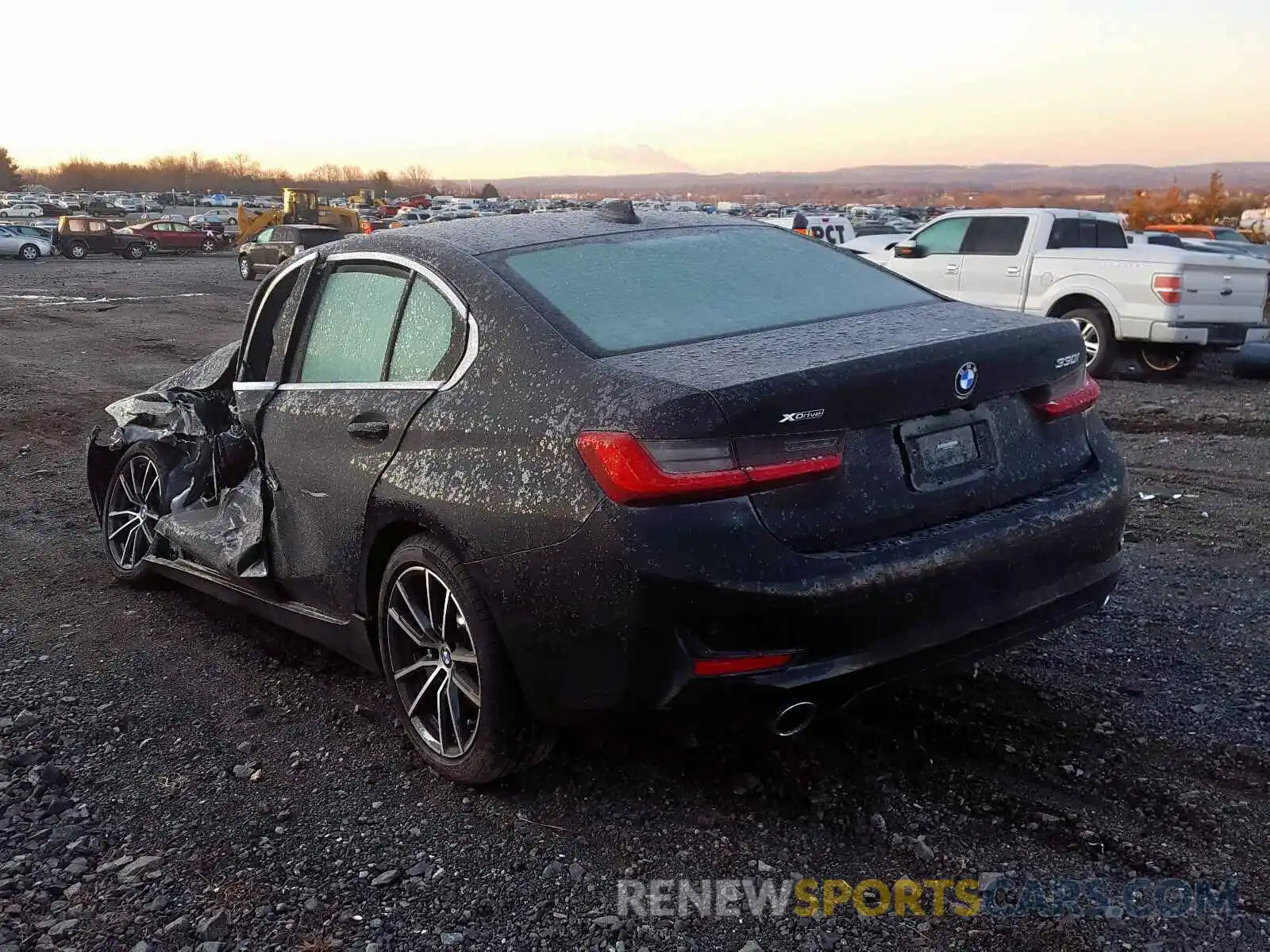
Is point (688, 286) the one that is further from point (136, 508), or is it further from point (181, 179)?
point (181, 179)

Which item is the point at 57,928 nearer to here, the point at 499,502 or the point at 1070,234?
the point at 499,502

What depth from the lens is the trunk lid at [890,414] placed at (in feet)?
9.39

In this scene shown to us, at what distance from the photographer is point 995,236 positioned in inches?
519

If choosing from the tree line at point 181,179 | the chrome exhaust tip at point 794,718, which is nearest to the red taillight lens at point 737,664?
the chrome exhaust tip at point 794,718

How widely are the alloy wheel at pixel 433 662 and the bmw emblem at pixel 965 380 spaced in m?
1.51

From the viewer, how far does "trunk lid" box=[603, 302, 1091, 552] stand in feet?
9.39

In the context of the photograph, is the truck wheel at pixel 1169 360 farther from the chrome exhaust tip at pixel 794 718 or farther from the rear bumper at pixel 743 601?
the chrome exhaust tip at pixel 794 718

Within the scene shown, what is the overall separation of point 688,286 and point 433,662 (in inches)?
56.4

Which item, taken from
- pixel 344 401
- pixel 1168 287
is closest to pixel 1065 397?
pixel 344 401

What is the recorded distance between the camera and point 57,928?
2898 mm

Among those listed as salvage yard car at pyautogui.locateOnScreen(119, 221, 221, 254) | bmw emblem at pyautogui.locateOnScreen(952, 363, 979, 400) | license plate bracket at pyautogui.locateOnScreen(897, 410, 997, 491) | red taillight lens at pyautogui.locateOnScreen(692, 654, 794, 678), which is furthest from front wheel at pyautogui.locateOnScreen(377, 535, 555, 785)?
salvage yard car at pyautogui.locateOnScreen(119, 221, 221, 254)

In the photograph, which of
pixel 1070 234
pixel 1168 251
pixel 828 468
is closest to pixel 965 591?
pixel 828 468

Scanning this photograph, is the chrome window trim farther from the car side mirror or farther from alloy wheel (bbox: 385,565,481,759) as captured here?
the car side mirror

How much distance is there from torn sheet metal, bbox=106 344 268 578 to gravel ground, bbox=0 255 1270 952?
1.51 feet
